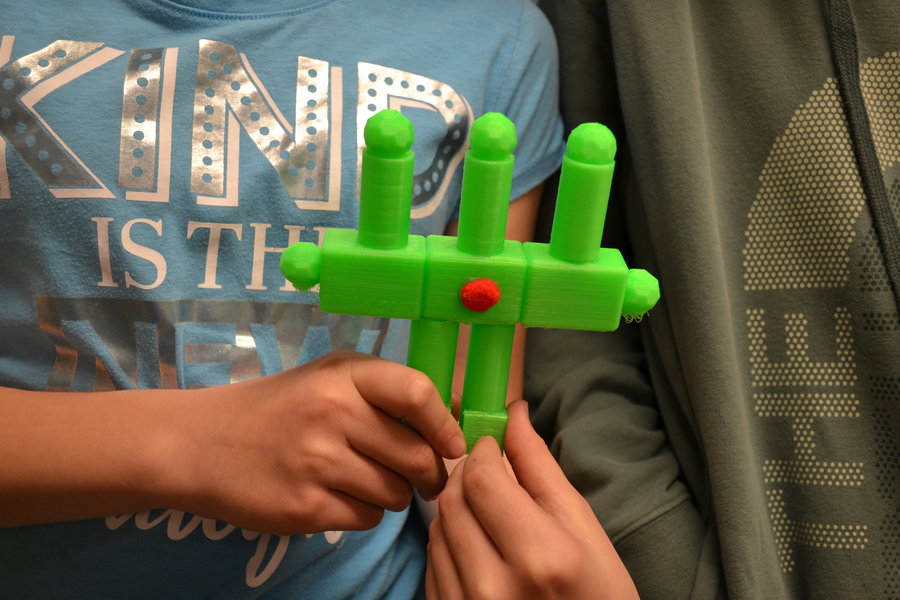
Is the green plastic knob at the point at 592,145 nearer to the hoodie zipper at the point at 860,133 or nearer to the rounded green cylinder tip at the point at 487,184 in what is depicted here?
the rounded green cylinder tip at the point at 487,184

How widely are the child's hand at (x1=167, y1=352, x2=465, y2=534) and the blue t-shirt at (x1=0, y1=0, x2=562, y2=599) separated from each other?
0.09m

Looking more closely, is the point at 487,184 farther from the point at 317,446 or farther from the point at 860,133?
the point at 860,133

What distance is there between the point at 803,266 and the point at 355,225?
0.39 meters

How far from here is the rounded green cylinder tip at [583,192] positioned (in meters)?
0.45

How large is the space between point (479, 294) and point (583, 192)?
3.3 inches

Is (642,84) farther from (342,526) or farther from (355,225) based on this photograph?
(342,526)

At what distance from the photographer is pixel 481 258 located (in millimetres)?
467

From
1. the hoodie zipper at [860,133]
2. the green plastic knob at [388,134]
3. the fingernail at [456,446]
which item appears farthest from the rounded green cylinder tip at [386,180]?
the hoodie zipper at [860,133]

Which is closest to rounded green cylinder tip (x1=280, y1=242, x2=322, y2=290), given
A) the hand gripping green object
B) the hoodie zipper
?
the hand gripping green object

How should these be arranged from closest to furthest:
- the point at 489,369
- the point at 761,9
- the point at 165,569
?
the point at 489,369 → the point at 165,569 → the point at 761,9

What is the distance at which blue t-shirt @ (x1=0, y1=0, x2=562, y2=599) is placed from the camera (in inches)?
23.0

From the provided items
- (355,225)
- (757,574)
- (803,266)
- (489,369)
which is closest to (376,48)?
(355,225)

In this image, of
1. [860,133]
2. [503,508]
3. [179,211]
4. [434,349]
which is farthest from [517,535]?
[860,133]

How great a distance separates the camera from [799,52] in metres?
0.70
